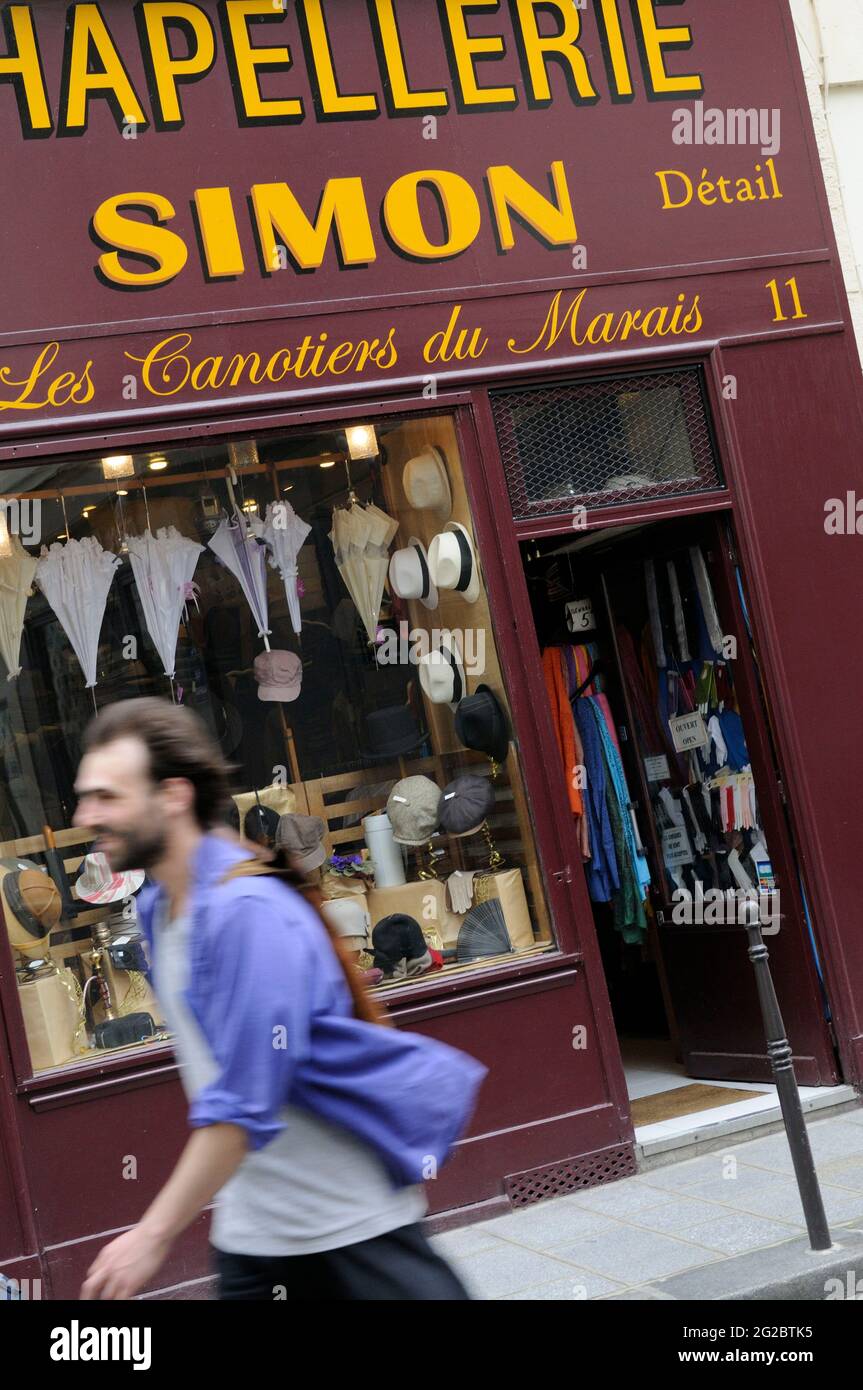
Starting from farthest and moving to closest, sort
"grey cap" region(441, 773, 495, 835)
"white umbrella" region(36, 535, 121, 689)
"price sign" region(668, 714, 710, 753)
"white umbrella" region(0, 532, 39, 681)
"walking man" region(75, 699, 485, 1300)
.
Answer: "price sign" region(668, 714, 710, 753) → "grey cap" region(441, 773, 495, 835) → "white umbrella" region(36, 535, 121, 689) → "white umbrella" region(0, 532, 39, 681) → "walking man" region(75, 699, 485, 1300)

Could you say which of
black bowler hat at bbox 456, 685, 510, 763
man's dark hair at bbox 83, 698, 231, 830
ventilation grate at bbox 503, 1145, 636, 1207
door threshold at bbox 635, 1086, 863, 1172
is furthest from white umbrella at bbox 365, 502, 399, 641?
man's dark hair at bbox 83, 698, 231, 830

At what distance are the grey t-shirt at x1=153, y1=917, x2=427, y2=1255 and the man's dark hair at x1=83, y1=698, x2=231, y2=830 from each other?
10.6 inches

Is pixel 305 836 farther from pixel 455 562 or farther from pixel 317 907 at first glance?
pixel 317 907

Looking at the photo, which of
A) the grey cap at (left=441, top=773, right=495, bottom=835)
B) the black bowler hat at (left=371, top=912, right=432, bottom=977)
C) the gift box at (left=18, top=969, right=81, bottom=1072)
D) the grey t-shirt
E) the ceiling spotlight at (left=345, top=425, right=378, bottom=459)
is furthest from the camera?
the grey cap at (left=441, top=773, right=495, bottom=835)

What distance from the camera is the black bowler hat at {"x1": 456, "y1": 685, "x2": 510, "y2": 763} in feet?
22.6

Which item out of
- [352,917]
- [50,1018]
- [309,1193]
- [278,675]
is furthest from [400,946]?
[309,1193]

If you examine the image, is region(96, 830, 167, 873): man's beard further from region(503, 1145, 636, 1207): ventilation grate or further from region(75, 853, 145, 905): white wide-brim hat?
region(503, 1145, 636, 1207): ventilation grate

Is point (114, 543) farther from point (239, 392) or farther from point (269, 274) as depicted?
point (269, 274)

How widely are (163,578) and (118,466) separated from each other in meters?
0.53

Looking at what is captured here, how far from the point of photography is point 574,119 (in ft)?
23.5

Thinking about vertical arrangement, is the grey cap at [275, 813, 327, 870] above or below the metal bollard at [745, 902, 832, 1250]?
above

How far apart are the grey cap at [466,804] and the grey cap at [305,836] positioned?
0.58 metres

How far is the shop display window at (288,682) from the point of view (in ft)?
20.9

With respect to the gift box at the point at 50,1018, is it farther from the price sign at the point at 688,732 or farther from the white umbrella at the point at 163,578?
the price sign at the point at 688,732
